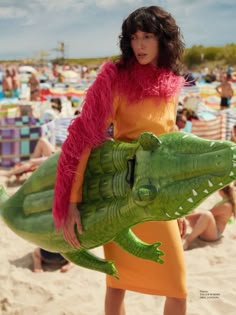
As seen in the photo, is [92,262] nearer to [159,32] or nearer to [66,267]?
[159,32]

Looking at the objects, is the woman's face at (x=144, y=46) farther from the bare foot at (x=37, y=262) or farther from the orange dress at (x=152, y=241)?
the bare foot at (x=37, y=262)

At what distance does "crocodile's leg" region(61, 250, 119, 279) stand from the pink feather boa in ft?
0.61

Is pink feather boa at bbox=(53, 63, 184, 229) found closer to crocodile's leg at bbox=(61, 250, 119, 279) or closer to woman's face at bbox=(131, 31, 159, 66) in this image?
woman's face at bbox=(131, 31, 159, 66)

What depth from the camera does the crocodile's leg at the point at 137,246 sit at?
1657mm

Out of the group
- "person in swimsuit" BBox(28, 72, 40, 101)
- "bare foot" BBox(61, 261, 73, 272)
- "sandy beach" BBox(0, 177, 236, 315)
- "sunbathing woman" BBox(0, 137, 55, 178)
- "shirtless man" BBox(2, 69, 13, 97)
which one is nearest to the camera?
"sandy beach" BBox(0, 177, 236, 315)

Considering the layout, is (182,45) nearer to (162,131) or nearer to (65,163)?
(162,131)

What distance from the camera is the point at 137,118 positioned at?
1716 mm

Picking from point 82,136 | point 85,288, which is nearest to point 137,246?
point 82,136

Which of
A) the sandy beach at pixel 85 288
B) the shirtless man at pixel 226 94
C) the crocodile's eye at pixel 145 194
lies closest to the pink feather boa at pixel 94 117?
the crocodile's eye at pixel 145 194

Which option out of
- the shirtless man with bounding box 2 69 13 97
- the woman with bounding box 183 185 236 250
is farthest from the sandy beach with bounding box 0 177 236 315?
the shirtless man with bounding box 2 69 13 97

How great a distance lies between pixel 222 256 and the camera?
3.72m

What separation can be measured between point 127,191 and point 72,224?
26 centimetres

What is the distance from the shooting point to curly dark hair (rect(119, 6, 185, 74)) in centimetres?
162

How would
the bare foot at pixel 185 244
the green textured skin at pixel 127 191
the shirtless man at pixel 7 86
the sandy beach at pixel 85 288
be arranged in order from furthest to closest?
1. the shirtless man at pixel 7 86
2. the bare foot at pixel 185 244
3. the sandy beach at pixel 85 288
4. the green textured skin at pixel 127 191
